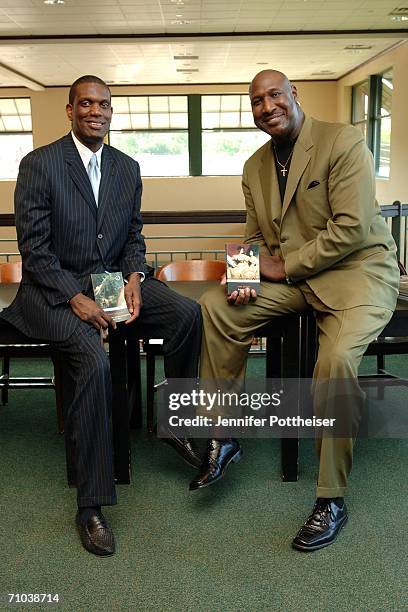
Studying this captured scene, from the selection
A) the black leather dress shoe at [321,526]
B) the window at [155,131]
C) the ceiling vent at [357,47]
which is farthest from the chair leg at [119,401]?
the window at [155,131]

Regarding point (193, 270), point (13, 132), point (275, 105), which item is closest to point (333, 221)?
point (275, 105)

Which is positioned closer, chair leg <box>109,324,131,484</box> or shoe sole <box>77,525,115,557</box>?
shoe sole <box>77,525,115,557</box>

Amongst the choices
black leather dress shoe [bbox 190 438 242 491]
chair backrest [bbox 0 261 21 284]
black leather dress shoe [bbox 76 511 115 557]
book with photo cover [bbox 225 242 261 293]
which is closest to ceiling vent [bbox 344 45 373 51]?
chair backrest [bbox 0 261 21 284]

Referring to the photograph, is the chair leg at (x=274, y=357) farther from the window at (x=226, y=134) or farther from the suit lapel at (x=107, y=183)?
the window at (x=226, y=134)

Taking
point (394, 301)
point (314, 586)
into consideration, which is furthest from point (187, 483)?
point (394, 301)

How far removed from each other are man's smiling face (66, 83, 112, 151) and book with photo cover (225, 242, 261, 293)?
28.1 inches

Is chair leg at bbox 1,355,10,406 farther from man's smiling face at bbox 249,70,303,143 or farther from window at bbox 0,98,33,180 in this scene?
window at bbox 0,98,33,180

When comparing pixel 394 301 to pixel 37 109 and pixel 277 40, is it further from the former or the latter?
pixel 37 109

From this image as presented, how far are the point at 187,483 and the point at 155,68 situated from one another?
40.0ft

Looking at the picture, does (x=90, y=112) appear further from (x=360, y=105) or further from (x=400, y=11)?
(x=360, y=105)

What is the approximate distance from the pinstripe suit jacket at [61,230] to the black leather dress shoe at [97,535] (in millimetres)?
683

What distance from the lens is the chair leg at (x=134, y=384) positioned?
3.30 m

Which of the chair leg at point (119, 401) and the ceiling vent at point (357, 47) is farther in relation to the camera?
the ceiling vent at point (357, 47)

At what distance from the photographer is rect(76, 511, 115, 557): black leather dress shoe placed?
86.6 inches
